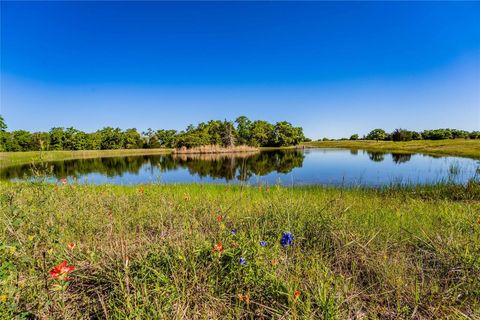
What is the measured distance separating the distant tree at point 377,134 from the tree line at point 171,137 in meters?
56.2

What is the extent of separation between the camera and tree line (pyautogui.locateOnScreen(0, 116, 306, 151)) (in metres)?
67.7

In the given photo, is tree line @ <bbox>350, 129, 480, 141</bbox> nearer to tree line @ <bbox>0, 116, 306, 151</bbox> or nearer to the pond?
tree line @ <bbox>0, 116, 306, 151</bbox>

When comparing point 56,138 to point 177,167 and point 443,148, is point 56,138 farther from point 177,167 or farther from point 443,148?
point 443,148

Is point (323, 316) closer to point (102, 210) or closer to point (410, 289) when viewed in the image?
point (410, 289)

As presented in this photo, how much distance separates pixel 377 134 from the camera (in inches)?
5172

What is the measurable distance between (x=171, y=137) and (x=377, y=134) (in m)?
109

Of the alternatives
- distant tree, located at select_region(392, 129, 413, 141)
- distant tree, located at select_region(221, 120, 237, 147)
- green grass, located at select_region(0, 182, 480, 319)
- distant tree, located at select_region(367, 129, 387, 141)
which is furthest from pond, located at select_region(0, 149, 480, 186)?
distant tree, located at select_region(367, 129, 387, 141)

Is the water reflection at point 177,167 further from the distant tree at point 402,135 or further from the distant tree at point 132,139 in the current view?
the distant tree at point 402,135

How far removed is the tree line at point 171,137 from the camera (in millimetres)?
67688

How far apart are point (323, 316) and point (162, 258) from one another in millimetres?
1564

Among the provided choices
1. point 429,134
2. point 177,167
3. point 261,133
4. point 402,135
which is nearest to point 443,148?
point 261,133

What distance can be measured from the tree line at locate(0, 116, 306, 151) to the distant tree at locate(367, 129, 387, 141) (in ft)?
184

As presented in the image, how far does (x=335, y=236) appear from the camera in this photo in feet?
10.2

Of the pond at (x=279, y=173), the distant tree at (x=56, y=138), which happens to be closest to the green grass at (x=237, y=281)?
the pond at (x=279, y=173)
